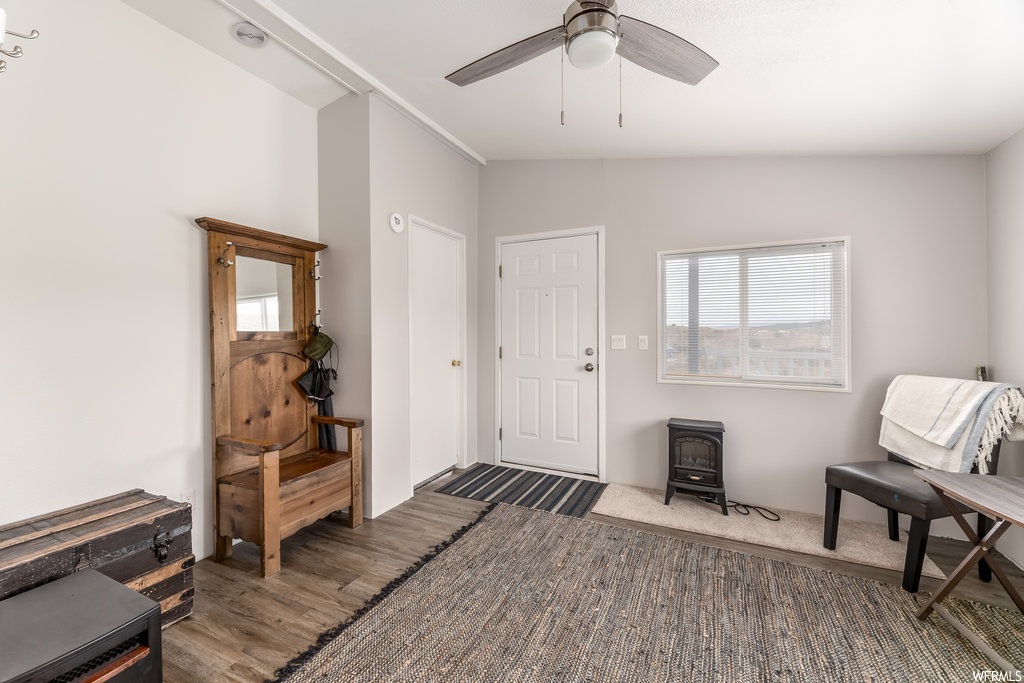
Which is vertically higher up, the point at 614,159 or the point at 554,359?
the point at 614,159

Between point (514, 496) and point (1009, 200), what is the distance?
3.44 m

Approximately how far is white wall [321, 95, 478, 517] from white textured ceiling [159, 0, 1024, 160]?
359 millimetres

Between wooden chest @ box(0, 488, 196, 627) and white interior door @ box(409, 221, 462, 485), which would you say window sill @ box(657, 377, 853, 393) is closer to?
white interior door @ box(409, 221, 462, 485)

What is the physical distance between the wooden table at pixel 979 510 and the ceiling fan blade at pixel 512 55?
7.54ft

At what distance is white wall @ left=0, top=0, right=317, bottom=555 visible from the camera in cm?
176

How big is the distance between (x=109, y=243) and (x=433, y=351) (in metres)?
2.04

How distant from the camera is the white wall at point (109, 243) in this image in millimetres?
1765

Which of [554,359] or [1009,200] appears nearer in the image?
[1009,200]

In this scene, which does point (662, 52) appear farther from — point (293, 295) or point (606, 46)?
point (293, 295)

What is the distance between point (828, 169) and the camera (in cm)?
287

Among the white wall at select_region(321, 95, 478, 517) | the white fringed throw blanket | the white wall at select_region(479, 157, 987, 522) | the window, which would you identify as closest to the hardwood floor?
the white wall at select_region(321, 95, 478, 517)

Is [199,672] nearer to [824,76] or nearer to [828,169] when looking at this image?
[824,76]

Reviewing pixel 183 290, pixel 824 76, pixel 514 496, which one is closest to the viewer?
pixel 824 76

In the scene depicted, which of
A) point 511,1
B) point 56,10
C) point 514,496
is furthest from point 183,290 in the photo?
point 514,496
